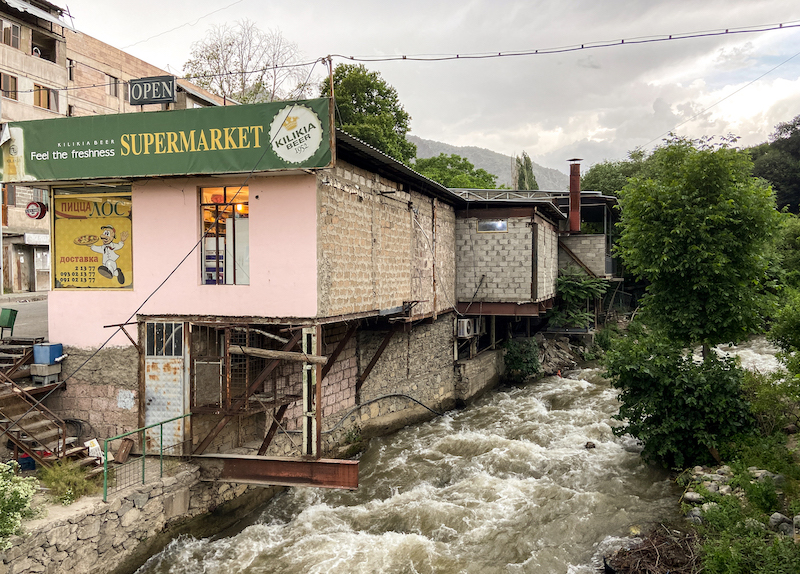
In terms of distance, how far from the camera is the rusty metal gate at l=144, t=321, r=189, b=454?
10.1m

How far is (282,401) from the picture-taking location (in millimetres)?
10359

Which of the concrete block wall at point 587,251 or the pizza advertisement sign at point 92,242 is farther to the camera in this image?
the concrete block wall at point 587,251

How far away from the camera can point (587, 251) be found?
2569 cm

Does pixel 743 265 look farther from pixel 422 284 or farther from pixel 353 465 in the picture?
Answer: pixel 353 465

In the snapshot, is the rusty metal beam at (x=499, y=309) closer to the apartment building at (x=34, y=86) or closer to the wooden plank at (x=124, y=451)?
the wooden plank at (x=124, y=451)

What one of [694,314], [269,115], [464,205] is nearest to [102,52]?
[464,205]

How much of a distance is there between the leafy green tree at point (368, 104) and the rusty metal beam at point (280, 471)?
25.1m

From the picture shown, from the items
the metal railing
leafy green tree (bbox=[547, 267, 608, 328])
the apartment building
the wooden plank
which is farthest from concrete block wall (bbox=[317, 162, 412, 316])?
the apartment building

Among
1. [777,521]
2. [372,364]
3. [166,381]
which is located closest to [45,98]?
[372,364]

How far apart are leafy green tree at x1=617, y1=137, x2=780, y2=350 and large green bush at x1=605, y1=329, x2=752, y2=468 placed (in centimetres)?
87

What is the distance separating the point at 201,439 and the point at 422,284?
760cm

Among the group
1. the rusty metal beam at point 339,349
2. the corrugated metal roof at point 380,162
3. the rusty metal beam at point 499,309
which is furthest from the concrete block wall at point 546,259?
the rusty metal beam at point 339,349

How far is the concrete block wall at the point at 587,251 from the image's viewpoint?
2547 cm

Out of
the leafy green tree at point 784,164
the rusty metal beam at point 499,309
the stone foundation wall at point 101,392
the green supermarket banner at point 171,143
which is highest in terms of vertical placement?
the leafy green tree at point 784,164
